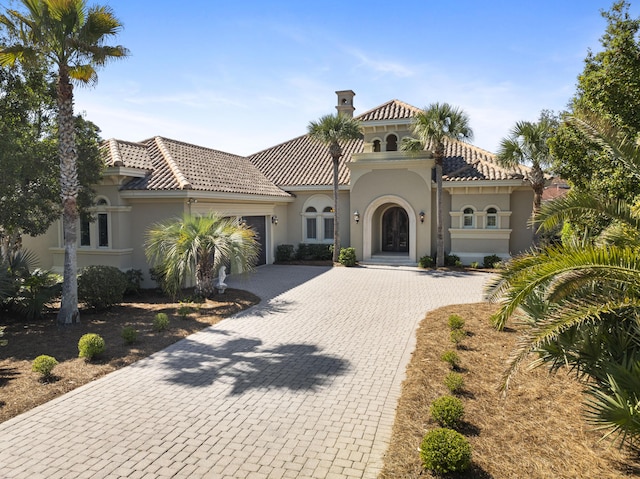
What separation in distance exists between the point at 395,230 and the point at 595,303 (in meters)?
21.8

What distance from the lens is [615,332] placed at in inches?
240

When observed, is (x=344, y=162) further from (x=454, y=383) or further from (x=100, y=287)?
(x=454, y=383)

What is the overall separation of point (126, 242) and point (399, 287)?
11.1 meters

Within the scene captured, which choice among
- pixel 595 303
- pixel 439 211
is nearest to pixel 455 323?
pixel 595 303

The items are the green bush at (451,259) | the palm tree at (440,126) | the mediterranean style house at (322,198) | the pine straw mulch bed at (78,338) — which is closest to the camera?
the pine straw mulch bed at (78,338)

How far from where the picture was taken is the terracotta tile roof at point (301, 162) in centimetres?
2588

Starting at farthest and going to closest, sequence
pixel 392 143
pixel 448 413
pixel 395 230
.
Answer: pixel 395 230 → pixel 392 143 → pixel 448 413

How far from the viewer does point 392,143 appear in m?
24.7

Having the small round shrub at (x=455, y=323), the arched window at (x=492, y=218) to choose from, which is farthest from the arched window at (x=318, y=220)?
the small round shrub at (x=455, y=323)

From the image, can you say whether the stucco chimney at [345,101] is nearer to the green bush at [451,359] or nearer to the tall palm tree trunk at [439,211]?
the tall palm tree trunk at [439,211]

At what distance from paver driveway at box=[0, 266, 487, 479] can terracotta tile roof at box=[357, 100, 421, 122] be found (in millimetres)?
15187

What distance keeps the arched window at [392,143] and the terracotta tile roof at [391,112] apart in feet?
3.52

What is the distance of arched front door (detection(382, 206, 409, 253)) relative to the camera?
26781mm

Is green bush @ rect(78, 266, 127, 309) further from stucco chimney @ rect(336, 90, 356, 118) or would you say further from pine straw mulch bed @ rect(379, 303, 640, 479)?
stucco chimney @ rect(336, 90, 356, 118)
